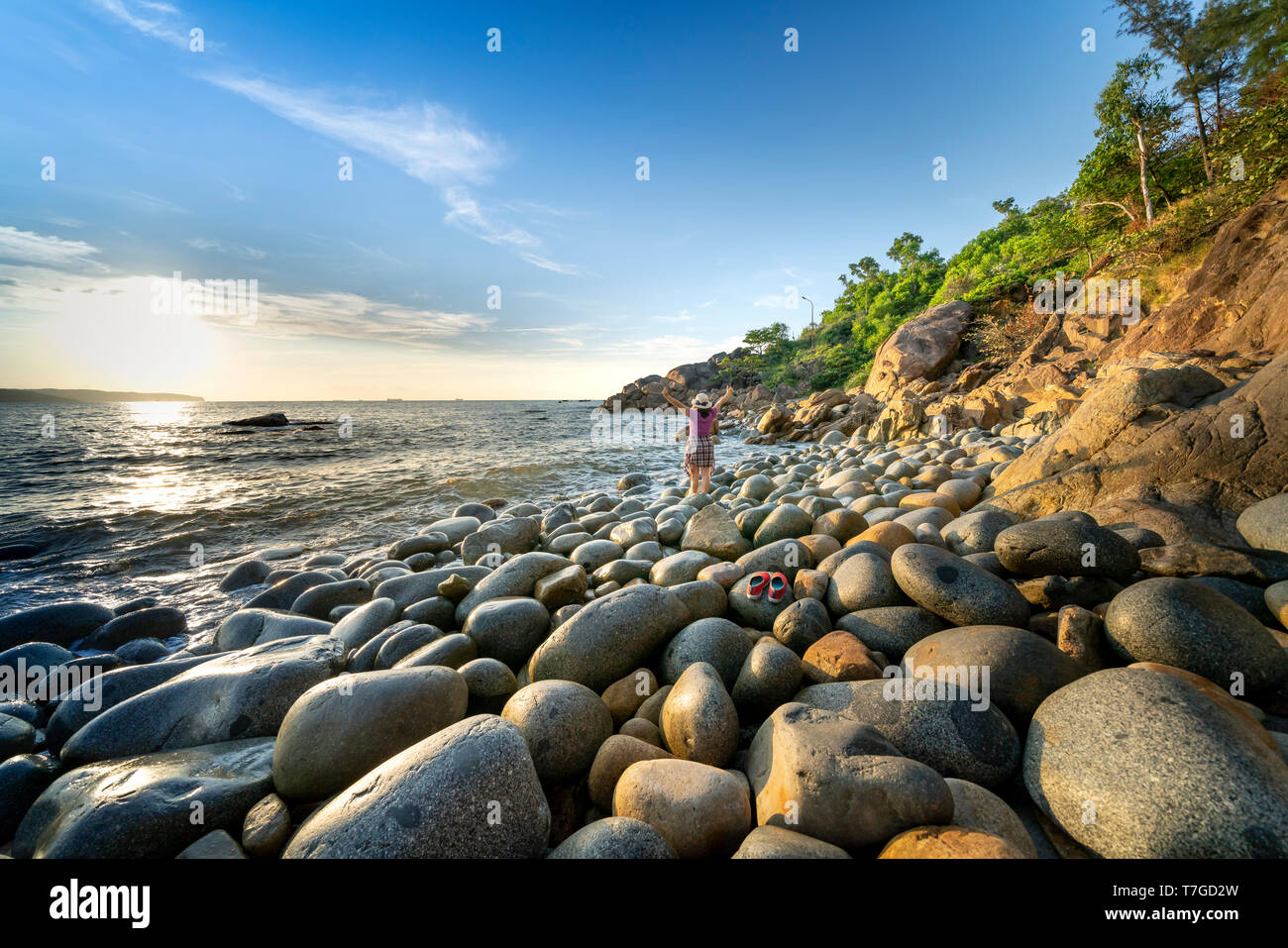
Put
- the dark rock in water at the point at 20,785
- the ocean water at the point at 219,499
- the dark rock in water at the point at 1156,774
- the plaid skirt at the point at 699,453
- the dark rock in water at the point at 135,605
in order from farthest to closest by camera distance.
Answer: the plaid skirt at the point at 699,453 < the ocean water at the point at 219,499 < the dark rock in water at the point at 135,605 < the dark rock in water at the point at 20,785 < the dark rock in water at the point at 1156,774

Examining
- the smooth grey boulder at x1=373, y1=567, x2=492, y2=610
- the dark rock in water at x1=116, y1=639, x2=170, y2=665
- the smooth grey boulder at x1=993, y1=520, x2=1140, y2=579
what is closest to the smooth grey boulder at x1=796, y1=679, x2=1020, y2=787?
the smooth grey boulder at x1=993, y1=520, x2=1140, y2=579

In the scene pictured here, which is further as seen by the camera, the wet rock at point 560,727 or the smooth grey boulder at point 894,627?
the smooth grey boulder at point 894,627

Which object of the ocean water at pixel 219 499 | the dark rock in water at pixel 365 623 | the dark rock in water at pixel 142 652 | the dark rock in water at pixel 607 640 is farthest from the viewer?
the ocean water at pixel 219 499

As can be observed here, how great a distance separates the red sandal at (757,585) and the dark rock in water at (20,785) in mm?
4468

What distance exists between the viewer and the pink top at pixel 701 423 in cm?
942

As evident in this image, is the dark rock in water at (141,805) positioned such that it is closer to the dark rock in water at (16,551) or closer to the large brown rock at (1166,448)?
the large brown rock at (1166,448)

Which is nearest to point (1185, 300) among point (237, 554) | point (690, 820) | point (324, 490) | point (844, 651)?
point (844, 651)

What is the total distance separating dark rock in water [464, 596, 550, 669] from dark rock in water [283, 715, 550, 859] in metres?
1.61

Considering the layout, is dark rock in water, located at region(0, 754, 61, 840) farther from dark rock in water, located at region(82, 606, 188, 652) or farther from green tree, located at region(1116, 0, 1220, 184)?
green tree, located at region(1116, 0, 1220, 184)

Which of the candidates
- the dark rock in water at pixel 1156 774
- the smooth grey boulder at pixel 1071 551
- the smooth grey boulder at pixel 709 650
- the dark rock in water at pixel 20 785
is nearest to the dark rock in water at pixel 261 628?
the dark rock in water at pixel 20 785

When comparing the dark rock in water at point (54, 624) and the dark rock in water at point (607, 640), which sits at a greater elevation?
the dark rock in water at point (607, 640)

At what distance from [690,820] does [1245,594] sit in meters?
3.38

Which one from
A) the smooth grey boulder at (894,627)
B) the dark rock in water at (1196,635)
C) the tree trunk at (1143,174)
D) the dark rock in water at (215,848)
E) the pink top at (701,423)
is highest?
the tree trunk at (1143,174)

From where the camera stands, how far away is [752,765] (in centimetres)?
222
